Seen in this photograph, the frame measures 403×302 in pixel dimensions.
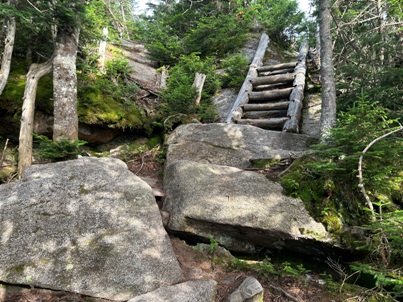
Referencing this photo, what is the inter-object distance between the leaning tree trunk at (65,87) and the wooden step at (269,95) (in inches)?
188

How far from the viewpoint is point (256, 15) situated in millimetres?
13195

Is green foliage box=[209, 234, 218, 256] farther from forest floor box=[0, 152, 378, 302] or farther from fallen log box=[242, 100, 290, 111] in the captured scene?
fallen log box=[242, 100, 290, 111]

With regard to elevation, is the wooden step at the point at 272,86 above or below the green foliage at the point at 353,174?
above

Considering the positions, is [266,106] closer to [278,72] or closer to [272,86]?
[272,86]

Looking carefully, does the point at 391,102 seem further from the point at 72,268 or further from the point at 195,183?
the point at 72,268

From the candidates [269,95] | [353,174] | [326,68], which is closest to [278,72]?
[269,95]

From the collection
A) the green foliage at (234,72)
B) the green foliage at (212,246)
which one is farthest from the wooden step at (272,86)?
the green foliage at (212,246)

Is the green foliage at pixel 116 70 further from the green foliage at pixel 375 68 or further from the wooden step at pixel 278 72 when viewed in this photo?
the green foliage at pixel 375 68

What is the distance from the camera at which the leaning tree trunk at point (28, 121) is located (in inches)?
180

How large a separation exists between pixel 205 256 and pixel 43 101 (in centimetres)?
482

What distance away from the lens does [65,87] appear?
5180 millimetres

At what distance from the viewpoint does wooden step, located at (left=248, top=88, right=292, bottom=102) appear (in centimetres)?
729

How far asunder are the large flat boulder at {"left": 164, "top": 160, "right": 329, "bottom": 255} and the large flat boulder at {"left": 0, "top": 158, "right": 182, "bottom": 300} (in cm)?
49

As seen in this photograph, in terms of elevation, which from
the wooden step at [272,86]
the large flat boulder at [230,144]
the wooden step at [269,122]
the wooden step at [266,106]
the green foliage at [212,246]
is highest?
the wooden step at [272,86]
